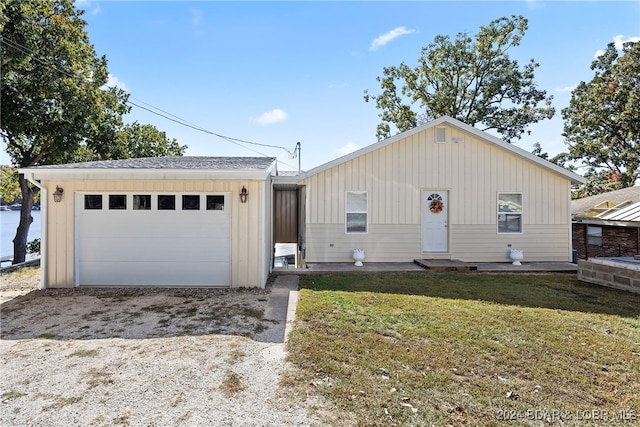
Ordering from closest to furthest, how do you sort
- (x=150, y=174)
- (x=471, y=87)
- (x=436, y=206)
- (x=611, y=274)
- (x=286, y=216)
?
(x=150, y=174) < (x=611, y=274) < (x=436, y=206) < (x=286, y=216) < (x=471, y=87)

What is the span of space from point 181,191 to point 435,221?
6.93m

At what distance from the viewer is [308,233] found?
9.61 metres

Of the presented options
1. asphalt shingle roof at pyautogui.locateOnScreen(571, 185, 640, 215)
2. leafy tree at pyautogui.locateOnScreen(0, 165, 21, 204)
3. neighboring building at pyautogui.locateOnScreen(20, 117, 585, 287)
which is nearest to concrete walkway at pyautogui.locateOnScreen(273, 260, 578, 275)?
neighboring building at pyautogui.locateOnScreen(20, 117, 585, 287)

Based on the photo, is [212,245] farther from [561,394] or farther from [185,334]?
[561,394]

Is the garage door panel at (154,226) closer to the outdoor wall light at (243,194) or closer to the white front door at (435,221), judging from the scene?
the outdoor wall light at (243,194)

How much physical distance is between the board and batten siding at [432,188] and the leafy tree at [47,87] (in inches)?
382

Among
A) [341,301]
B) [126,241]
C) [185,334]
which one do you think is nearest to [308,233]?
[341,301]

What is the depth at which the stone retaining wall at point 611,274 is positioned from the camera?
21.7 feet

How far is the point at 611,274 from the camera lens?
711 centimetres

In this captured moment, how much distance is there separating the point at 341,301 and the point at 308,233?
12.9 feet

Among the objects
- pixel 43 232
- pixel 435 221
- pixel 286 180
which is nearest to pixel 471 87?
pixel 435 221

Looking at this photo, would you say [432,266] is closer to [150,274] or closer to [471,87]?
[150,274]

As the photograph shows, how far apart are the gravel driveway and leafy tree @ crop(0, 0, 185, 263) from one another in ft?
29.6

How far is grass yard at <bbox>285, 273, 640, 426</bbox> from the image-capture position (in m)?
2.75
